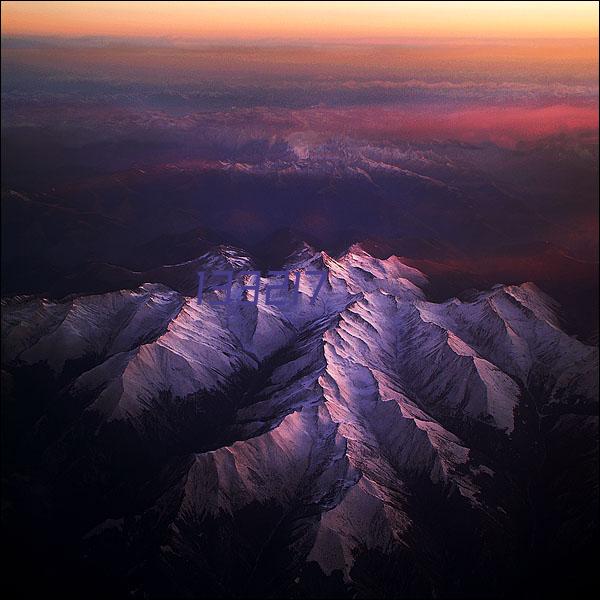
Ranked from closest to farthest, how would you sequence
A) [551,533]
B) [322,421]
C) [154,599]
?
[154,599] < [551,533] < [322,421]

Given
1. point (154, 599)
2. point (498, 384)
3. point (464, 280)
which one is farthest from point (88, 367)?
point (464, 280)

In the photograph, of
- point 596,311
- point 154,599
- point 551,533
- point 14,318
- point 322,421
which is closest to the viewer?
point 154,599

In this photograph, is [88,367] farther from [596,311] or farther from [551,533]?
[596,311]

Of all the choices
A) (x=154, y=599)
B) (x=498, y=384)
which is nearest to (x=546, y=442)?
(x=498, y=384)

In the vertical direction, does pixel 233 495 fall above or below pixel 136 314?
below

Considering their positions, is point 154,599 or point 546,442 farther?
point 546,442

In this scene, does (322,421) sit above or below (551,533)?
above

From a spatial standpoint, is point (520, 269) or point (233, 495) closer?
point (233, 495)

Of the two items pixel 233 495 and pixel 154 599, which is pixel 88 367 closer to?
pixel 233 495

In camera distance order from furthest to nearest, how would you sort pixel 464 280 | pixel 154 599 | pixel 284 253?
1. pixel 284 253
2. pixel 464 280
3. pixel 154 599
